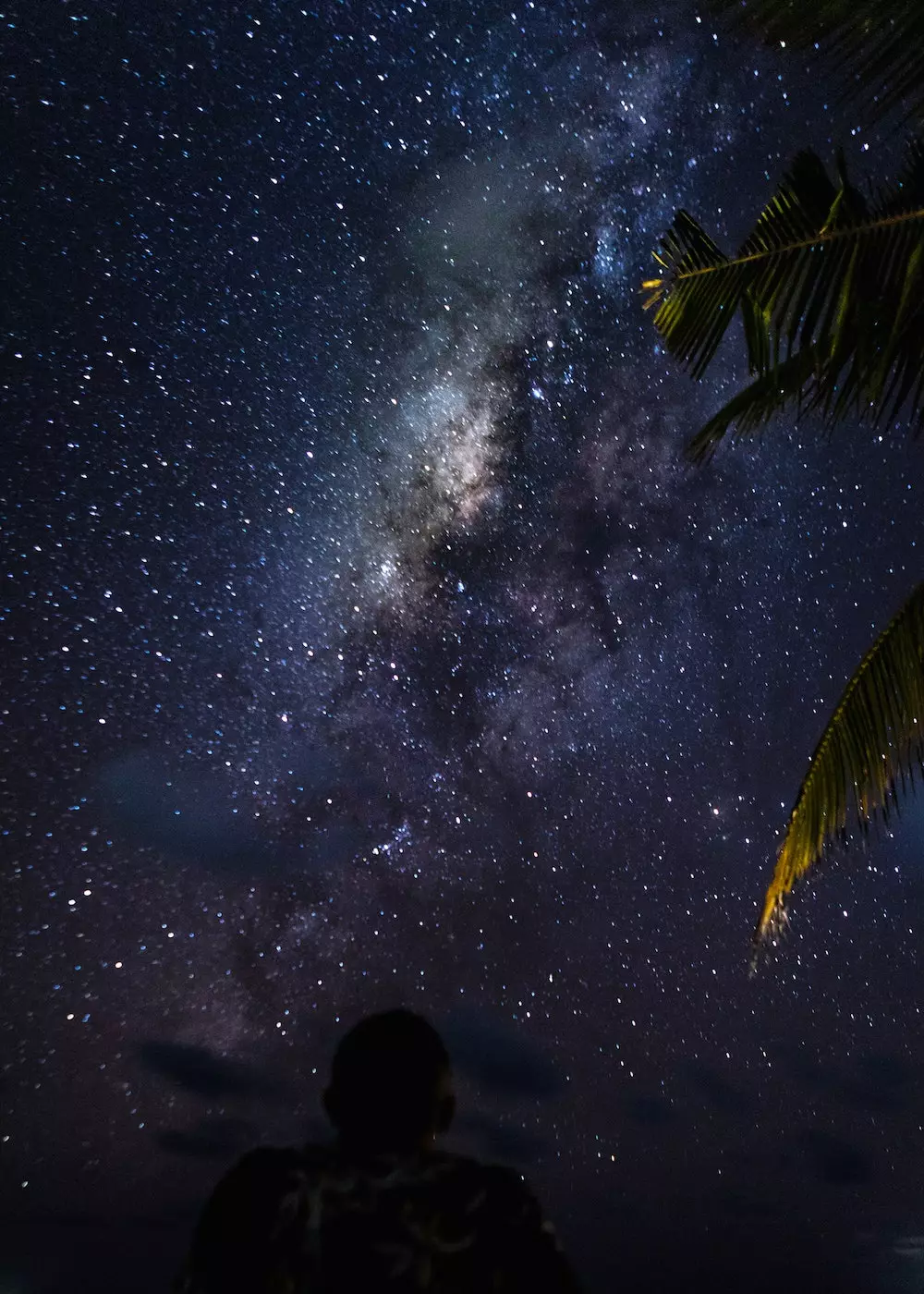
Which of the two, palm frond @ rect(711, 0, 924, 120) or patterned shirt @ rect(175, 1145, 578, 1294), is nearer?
patterned shirt @ rect(175, 1145, 578, 1294)

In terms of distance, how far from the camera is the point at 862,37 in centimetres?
289

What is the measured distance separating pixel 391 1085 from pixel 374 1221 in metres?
0.19

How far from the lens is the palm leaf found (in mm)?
3123

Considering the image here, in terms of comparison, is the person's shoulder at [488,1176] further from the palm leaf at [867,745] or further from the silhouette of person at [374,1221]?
the palm leaf at [867,745]

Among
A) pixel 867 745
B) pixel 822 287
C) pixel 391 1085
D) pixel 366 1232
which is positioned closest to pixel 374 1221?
pixel 366 1232

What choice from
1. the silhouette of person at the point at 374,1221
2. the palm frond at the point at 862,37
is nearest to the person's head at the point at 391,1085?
the silhouette of person at the point at 374,1221

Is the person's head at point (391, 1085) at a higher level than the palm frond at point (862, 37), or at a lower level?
lower

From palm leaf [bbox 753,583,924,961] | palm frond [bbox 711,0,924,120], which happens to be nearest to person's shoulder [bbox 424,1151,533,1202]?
palm leaf [bbox 753,583,924,961]

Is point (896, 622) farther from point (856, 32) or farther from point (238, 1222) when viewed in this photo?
point (238, 1222)

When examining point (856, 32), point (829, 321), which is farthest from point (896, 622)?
point (856, 32)

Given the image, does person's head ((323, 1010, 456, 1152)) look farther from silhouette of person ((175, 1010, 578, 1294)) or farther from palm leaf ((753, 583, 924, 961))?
palm leaf ((753, 583, 924, 961))

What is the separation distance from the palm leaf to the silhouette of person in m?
2.04

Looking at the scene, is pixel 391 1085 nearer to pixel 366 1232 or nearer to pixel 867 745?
pixel 366 1232

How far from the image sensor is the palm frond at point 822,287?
10.2 ft
